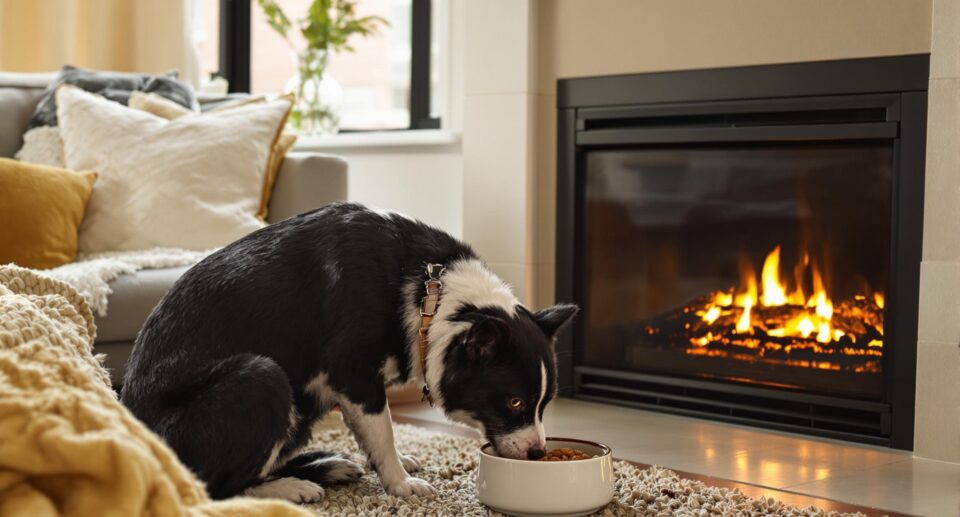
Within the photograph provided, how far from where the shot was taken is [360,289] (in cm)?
206

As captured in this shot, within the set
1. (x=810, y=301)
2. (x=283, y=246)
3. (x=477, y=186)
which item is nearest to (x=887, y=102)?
(x=810, y=301)

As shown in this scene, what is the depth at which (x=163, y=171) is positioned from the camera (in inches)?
126

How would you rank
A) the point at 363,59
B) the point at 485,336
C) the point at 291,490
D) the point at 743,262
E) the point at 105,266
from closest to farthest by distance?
1. the point at 485,336
2. the point at 291,490
3. the point at 105,266
4. the point at 743,262
5. the point at 363,59

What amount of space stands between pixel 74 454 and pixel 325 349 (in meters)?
1.39

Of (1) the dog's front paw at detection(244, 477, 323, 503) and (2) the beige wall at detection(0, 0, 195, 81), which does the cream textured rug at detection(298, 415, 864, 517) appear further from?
(2) the beige wall at detection(0, 0, 195, 81)

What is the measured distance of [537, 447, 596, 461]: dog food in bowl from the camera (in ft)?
6.77

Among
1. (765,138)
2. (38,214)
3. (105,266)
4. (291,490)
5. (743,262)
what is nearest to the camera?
(291,490)

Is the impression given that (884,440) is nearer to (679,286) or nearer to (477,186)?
(679,286)

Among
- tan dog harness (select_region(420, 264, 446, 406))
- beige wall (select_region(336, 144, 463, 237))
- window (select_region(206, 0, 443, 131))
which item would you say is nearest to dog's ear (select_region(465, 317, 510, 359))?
tan dog harness (select_region(420, 264, 446, 406))

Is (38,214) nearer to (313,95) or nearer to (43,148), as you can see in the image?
(43,148)

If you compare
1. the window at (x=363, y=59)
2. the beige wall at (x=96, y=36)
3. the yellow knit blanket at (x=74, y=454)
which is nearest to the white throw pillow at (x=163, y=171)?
the window at (x=363, y=59)

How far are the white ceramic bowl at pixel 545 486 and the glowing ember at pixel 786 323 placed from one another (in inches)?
51.7

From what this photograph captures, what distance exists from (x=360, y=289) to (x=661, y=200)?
1665 mm

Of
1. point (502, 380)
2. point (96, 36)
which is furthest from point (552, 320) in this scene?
point (96, 36)
